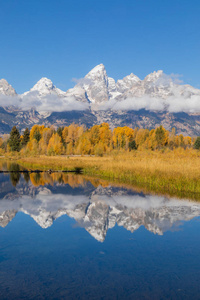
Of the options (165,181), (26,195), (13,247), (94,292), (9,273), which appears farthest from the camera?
(165,181)

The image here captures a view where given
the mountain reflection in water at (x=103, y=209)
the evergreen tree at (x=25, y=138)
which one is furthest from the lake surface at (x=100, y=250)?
the evergreen tree at (x=25, y=138)

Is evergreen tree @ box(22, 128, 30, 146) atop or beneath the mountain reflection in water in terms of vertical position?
atop

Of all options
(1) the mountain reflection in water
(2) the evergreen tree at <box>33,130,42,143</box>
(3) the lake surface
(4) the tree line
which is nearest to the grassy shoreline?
(1) the mountain reflection in water

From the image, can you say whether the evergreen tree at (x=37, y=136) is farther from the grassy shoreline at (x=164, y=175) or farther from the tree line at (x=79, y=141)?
the grassy shoreline at (x=164, y=175)

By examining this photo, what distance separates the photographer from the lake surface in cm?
672

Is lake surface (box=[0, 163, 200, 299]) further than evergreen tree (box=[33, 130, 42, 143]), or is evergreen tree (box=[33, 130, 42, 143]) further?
evergreen tree (box=[33, 130, 42, 143])

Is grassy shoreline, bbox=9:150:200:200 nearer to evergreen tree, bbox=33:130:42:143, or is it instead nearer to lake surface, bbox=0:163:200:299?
lake surface, bbox=0:163:200:299

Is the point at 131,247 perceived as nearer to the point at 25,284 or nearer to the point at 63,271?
the point at 63,271

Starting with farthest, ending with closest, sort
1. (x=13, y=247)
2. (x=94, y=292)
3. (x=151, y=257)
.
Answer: (x=13, y=247), (x=151, y=257), (x=94, y=292)

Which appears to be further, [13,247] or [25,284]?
[13,247]

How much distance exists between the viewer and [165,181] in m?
22.2

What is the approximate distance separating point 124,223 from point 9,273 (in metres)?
5.90

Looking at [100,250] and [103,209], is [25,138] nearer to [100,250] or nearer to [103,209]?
[103,209]

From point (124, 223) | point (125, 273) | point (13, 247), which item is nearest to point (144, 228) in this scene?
point (124, 223)
